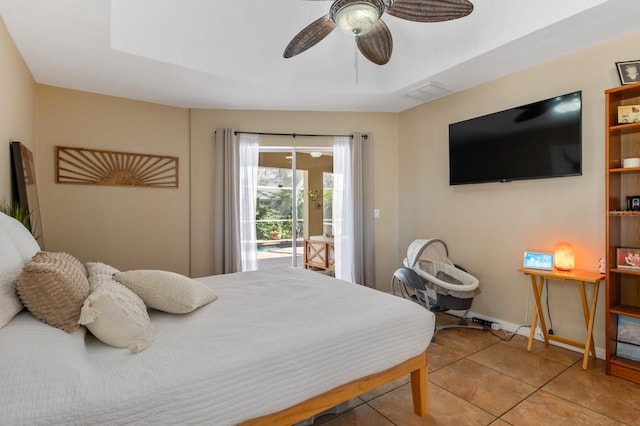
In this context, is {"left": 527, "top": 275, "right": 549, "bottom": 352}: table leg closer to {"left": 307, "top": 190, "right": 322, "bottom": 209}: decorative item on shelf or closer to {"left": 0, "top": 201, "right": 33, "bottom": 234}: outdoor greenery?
{"left": 307, "top": 190, "right": 322, "bottom": 209}: decorative item on shelf

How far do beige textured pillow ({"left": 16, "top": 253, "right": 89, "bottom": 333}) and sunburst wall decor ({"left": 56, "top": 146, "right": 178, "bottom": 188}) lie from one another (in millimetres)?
2956

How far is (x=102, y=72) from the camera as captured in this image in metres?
3.16

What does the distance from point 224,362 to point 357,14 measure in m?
1.92

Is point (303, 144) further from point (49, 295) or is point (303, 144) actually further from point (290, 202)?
point (49, 295)

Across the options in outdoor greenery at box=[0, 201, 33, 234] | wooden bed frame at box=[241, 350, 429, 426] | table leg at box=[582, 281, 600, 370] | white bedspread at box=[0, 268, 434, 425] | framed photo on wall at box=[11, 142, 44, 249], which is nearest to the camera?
white bedspread at box=[0, 268, 434, 425]

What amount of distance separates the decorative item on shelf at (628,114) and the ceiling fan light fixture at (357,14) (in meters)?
2.05

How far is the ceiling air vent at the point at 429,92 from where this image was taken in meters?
3.64

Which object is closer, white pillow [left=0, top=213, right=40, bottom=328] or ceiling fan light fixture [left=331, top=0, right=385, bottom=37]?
white pillow [left=0, top=213, right=40, bottom=328]

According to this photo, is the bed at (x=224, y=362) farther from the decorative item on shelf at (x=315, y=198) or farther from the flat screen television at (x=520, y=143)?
the decorative item on shelf at (x=315, y=198)

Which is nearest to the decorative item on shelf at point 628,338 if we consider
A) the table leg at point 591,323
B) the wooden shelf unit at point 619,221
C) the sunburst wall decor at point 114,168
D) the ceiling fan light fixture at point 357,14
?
the wooden shelf unit at point 619,221

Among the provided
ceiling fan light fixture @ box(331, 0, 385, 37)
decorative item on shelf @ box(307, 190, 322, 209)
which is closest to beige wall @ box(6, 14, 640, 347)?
decorative item on shelf @ box(307, 190, 322, 209)

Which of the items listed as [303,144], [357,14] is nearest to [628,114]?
[357,14]

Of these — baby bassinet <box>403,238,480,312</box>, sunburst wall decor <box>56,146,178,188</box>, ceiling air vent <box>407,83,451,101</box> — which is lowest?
baby bassinet <box>403,238,480,312</box>

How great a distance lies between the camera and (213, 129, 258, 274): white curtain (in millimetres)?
4137
